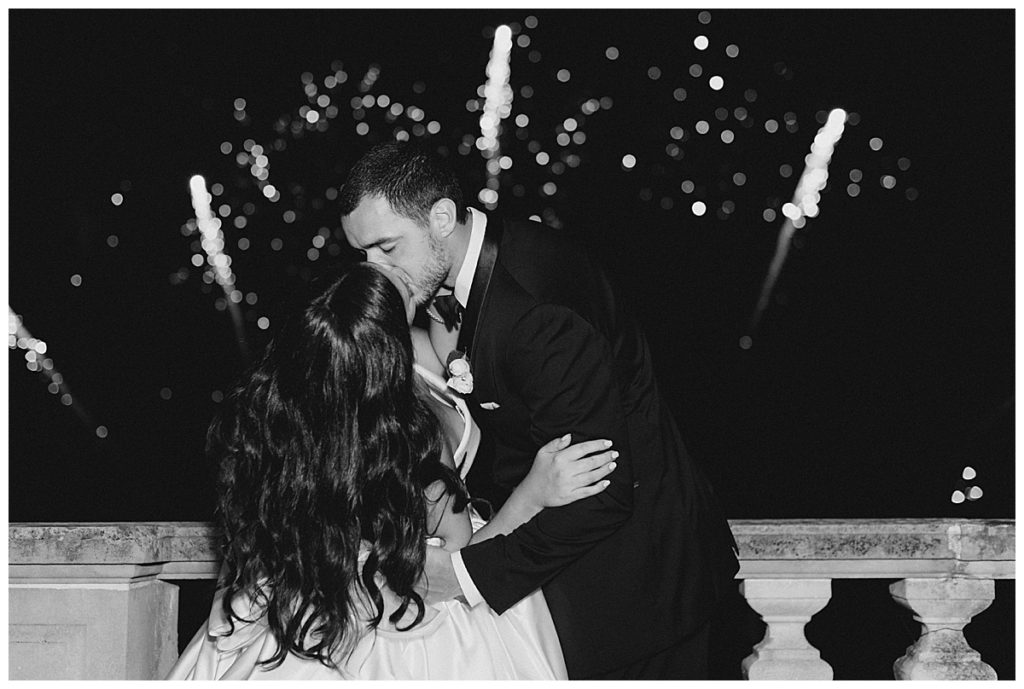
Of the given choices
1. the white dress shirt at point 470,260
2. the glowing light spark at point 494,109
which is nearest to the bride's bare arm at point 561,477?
the white dress shirt at point 470,260

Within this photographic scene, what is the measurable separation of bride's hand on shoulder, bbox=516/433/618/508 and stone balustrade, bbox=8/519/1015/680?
2.73 ft

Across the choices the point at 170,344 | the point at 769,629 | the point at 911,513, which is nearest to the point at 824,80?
the point at 911,513

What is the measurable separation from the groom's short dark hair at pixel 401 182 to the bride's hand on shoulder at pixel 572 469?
0.78 meters

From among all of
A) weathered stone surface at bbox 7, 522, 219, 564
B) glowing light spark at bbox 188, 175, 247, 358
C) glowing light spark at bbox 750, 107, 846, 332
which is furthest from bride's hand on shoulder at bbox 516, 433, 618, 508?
glowing light spark at bbox 188, 175, 247, 358

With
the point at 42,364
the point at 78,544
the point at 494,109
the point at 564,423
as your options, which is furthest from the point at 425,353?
the point at 42,364

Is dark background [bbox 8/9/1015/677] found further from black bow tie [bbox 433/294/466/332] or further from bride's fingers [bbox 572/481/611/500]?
bride's fingers [bbox 572/481/611/500]

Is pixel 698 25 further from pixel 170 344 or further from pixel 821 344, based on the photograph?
pixel 170 344

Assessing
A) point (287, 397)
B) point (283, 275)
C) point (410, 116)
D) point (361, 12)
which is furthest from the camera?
point (283, 275)

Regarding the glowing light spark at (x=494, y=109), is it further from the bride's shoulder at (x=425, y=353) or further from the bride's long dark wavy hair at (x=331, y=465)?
the bride's long dark wavy hair at (x=331, y=465)

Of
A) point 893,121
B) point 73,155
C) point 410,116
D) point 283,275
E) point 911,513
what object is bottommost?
point 911,513

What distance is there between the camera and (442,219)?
3051 mm

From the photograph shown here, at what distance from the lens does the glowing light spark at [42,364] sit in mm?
22080

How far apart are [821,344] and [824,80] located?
6.10 metres

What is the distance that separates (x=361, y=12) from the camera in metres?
18.5
